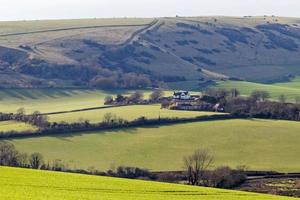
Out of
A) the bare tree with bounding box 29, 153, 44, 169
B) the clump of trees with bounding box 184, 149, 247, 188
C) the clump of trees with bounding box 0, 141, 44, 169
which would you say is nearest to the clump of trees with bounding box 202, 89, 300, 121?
the clump of trees with bounding box 184, 149, 247, 188

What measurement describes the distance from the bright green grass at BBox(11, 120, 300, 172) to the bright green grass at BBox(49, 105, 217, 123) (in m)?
7.07

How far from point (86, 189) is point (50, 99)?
11009 centimetres

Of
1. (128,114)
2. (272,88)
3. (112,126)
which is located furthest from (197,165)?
(272,88)

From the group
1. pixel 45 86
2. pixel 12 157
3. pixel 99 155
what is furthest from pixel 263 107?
pixel 45 86

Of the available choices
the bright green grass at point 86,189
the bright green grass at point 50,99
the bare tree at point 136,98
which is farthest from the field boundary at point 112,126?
the bright green grass at point 86,189

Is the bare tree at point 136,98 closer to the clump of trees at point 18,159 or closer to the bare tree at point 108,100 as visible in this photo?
the bare tree at point 108,100

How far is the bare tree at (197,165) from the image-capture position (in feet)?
237

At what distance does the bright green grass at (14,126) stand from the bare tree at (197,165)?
2750cm

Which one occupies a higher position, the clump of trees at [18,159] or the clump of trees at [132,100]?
the clump of trees at [132,100]

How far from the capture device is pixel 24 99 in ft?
504

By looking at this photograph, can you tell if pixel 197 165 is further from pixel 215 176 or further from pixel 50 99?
pixel 50 99

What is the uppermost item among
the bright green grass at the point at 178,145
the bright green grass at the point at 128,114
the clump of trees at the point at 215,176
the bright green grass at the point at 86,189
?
the bright green grass at the point at 128,114

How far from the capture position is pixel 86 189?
45.8 metres

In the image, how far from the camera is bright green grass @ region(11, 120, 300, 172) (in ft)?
287
